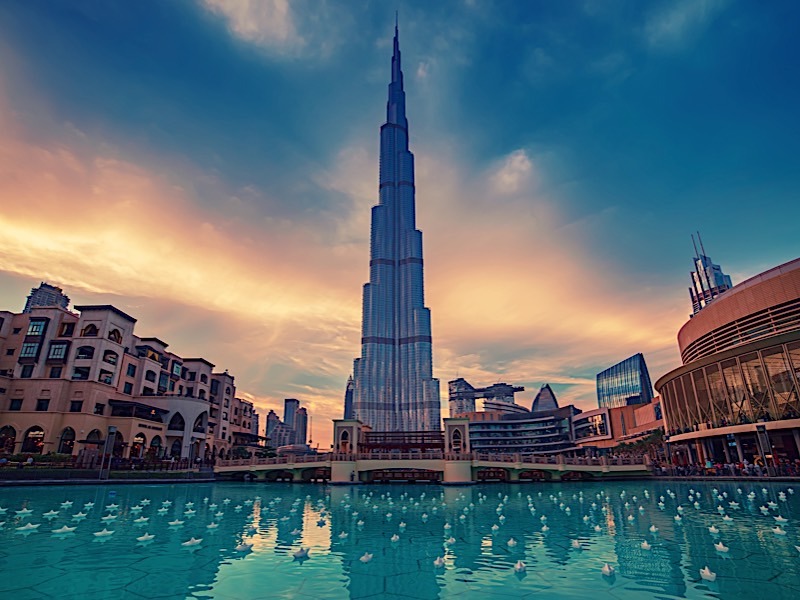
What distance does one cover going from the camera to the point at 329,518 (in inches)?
904

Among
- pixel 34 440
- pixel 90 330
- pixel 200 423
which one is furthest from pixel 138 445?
pixel 90 330

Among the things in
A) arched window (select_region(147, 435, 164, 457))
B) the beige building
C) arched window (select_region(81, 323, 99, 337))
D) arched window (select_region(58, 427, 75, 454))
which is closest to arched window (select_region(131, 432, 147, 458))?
the beige building

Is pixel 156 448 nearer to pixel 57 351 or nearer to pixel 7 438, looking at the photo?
pixel 7 438

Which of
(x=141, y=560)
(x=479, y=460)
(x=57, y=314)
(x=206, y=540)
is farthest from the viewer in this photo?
(x=57, y=314)

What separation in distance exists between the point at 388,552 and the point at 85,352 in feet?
218

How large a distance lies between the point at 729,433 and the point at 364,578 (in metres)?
56.9

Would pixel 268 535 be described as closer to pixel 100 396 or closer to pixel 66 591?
pixel 66 591

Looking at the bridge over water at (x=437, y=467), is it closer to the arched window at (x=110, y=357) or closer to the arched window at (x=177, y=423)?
the arched window at (x=177, y=423)

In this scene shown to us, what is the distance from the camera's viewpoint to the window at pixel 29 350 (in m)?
63.5

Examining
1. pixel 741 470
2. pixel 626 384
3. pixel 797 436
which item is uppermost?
pixel 626 384

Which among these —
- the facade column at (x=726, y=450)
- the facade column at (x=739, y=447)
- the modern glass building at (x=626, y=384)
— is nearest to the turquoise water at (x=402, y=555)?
the facade column at (x=739, y=447)

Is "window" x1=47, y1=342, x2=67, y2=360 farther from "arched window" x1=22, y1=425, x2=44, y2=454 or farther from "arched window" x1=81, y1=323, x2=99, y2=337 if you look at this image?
"arched window" x1=22, y1=425, x2=44, y2=454

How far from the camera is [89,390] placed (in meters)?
60.7

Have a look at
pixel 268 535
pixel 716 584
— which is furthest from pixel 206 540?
pixel 716 584
